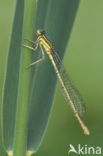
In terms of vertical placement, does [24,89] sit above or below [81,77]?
above

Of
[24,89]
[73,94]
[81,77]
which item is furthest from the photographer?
→ [81,77]

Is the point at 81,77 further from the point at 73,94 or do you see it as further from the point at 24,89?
the point at 24,89

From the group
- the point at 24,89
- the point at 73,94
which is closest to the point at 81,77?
the point at 73,94

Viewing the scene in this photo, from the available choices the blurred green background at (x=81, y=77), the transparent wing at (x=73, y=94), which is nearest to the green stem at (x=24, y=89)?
the transparent wing at (x=73, y=94)

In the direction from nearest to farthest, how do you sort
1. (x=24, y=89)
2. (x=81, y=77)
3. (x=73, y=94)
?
(x=24, y=89) < (x=73, y=94) < (x=81, y=77)

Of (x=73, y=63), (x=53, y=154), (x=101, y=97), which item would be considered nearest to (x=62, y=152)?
Answer: (x=53, y=154)

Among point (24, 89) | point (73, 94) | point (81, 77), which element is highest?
point (24, 89)

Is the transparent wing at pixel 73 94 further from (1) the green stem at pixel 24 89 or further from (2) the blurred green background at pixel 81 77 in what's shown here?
(2) the blurred green background at pixel 81 77

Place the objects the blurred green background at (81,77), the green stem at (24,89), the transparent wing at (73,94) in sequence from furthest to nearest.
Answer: the blurred green background at (81,77), the transparent wing at (73,94), the green stem at (24,89)
